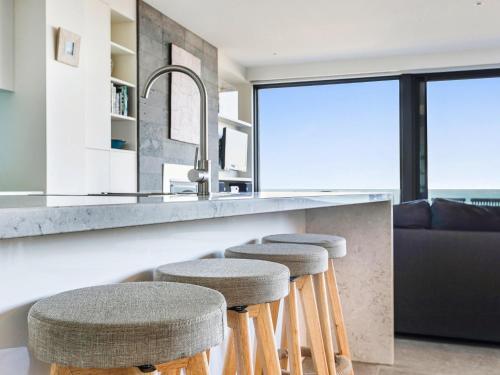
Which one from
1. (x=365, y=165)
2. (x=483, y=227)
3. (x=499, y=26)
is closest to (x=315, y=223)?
(x=483, y=227)

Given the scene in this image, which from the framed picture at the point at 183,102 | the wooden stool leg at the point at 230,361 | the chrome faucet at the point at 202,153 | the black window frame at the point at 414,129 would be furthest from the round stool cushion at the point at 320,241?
the black window frame at the point at 414,129

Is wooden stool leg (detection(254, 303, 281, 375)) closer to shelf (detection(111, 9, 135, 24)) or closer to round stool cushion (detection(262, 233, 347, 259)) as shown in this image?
round stool cushion (detection(262, 233, 347, 259))

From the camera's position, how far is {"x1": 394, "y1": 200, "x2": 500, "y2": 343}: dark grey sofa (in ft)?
9.76

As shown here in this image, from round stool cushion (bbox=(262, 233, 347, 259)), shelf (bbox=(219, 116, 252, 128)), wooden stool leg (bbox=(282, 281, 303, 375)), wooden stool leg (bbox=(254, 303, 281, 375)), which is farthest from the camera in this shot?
shelf (bbox=(219, 116, 252, 128))

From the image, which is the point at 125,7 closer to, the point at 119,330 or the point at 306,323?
the point at 306,323

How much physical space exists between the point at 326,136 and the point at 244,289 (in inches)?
259

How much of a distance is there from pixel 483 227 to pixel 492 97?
4.36 meters

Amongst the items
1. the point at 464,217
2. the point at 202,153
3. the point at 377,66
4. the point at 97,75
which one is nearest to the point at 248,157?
the point at 377,66

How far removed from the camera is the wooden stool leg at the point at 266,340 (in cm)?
131

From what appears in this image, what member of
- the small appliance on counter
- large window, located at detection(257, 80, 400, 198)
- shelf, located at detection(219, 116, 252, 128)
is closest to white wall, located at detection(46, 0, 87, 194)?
the small appliance on counter

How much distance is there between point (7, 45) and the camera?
11.8 feet

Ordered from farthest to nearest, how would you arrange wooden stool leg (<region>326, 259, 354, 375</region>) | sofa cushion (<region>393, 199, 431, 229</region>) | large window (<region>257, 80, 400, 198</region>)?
large window (<region>257, 80, 400, 198</region>) → sofa cushion (<region>393, 199, 431, 229</region>) → wooden stool leg (<region>326, 259, 354, 375</region>)

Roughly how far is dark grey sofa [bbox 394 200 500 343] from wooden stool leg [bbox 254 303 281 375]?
2.00 m

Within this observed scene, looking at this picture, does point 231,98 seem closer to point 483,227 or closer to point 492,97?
point 492,97
